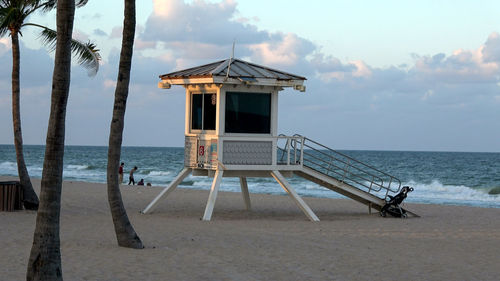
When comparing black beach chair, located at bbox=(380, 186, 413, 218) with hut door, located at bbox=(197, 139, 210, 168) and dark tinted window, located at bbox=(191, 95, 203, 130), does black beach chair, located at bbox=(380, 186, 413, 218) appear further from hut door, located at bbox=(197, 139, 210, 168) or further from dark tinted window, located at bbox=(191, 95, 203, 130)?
dark tinted window, located at bbox=(191, 95, 203, 130)

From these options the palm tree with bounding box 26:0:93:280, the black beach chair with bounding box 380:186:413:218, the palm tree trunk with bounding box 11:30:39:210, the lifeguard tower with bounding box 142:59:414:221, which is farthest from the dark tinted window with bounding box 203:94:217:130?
the palm tree with bounding box 26:0:93:280

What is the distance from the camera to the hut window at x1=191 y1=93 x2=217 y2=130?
794 inches

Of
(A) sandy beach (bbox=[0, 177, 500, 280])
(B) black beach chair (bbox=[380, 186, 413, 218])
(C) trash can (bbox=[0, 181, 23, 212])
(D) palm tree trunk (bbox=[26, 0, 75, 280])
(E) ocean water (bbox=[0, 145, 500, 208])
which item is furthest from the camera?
(E) ocean water (bbox=[0, 145, 500, 208])

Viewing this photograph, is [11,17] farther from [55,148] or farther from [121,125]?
[55,148]

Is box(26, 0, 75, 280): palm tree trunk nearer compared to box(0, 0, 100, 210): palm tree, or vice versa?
box(26, 0, 75, 280): palm tree trunk

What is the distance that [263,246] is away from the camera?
14.9m

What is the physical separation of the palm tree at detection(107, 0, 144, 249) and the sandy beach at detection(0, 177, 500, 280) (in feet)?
1.23

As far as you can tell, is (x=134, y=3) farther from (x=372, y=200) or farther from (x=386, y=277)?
(x=372, y=200)

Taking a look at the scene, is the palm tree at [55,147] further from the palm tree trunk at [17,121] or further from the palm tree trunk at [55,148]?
the palm tree trunk at [17,121]

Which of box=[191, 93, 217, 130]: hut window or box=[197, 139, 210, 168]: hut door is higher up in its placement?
box=[191, 93, 217, 130]: hut window

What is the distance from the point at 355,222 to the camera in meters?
20.8

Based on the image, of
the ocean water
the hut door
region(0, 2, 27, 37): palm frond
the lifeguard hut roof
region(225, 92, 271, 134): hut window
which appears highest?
region(0, 2, 27, 37): palm frond

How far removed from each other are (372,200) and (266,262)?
10490 mm

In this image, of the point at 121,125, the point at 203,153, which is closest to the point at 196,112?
the point at 203,153
